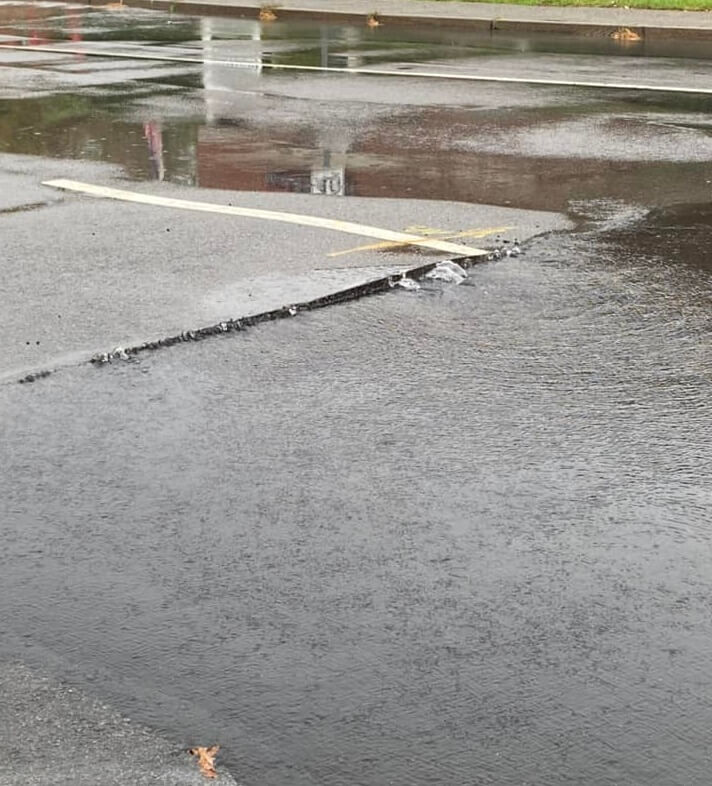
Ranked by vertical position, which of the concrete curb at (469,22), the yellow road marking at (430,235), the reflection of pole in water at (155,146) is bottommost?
the reflection of pole in water at (155,146)

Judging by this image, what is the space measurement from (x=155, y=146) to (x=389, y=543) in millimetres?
8143

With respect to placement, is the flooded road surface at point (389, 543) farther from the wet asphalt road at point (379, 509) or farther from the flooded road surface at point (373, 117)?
the flooded road surface at point (373, 117)

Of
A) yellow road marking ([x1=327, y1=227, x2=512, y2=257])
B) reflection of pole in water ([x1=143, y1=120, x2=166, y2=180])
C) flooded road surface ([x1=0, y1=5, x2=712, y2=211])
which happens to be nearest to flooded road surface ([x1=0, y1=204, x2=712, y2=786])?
yellow road marking ([x1=327, y1=227, x2=512, y2=257])

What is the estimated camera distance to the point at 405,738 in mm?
3719

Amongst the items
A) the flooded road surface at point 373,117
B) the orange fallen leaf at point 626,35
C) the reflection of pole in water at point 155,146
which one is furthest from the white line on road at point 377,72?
the orange fallen leaf at point 626,35

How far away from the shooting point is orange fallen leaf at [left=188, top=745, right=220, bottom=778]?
11.7 feet

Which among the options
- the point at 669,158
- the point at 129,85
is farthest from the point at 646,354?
the point at 129,85

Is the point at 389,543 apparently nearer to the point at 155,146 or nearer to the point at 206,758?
the point at 206,758

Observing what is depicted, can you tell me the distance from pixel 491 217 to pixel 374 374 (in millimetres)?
3268

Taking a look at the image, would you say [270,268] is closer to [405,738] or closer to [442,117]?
[405,738]

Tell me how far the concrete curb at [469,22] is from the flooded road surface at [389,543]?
1447cm

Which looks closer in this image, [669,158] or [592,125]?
[669,158]

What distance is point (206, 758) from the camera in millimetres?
3617

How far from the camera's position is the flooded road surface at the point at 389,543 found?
379cm
